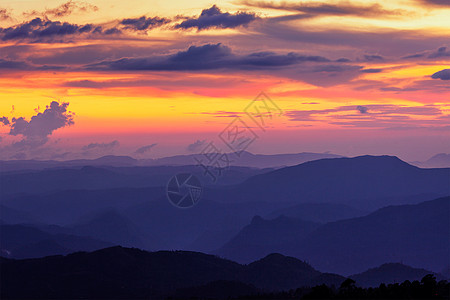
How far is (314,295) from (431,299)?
115ft

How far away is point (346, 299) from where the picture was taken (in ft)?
653

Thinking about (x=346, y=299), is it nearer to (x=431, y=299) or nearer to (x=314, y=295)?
(x=314, y=295)

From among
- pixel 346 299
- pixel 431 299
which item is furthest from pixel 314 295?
pixel 431 299

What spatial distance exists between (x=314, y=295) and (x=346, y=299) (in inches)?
392

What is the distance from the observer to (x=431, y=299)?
200m

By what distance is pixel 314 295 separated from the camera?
19725 cm

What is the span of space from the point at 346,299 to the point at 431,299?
→ 998 inches
